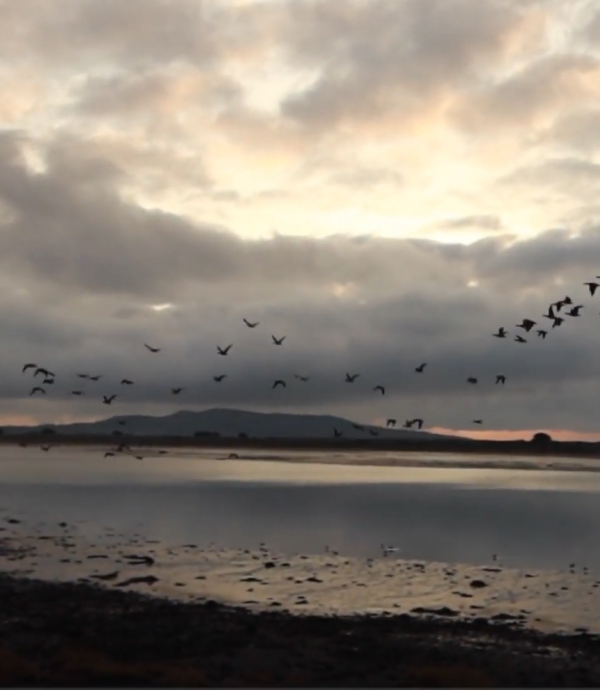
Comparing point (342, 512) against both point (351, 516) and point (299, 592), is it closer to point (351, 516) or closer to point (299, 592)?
point (351, 516)

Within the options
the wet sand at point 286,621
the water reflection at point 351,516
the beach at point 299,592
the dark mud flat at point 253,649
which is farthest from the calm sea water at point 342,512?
the dark mud flat at point 253,649

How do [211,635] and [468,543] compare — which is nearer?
[211,635]

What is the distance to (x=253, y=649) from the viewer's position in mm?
18375

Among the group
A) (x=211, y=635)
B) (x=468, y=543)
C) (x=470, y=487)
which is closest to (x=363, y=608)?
(x=211, y=635)

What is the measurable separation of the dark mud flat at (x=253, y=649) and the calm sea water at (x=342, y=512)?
36.7 feet

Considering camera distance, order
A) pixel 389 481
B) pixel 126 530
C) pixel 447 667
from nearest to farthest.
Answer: pixel 447 667 → pixel 126 530 → pixel 389 481

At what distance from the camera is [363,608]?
76.3 feet

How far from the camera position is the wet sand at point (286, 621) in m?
16.7

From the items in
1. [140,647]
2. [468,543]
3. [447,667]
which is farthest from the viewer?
[468,543]

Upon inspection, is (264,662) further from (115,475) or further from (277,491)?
(115,475)

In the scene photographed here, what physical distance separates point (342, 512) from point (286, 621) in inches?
963

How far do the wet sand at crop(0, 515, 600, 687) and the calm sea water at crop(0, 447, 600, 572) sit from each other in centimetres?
375

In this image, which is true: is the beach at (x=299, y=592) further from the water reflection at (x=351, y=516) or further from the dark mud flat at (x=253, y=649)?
the water reflection at (x=351, y=516)

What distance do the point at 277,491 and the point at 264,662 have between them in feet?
135
